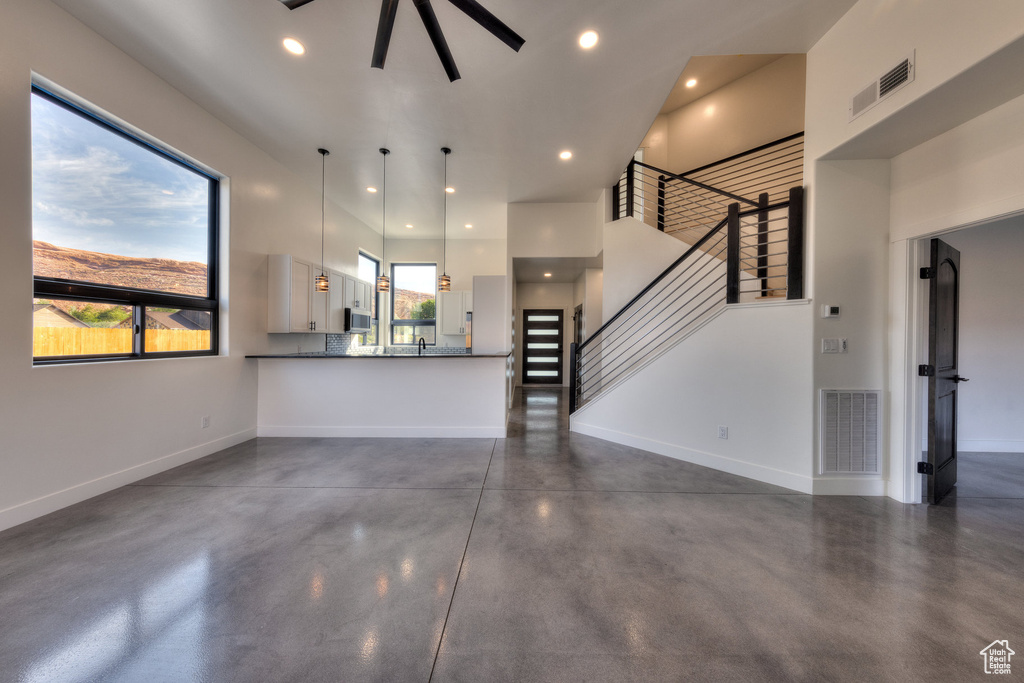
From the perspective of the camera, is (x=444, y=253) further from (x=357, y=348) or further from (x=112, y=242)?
(x=112, y=242)

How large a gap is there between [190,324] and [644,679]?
4.80 metres

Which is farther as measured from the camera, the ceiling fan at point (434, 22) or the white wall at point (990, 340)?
the white wall at point (990, 340)

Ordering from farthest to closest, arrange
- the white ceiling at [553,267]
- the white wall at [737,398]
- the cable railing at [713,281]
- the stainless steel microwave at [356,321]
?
the white ceiling at [553,267] < the stainless steel microwave at [356,321] < the cable railing at [713,281] < the white wall at [737,398]

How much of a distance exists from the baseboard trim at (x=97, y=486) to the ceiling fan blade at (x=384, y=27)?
3792 millimetres

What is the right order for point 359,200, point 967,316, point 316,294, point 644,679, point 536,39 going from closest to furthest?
point 644,679 → point 536,39 → point 967,316 → point 316,294 → point 359,200

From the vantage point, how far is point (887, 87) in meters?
2.51

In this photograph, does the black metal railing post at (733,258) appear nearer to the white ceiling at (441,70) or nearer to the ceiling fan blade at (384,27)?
the white ceiling at (441,70)

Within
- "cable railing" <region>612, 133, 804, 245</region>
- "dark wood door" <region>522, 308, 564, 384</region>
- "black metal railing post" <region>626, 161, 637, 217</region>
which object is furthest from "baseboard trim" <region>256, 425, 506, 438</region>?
"dark wood door" <region>522, 308, 564, 384</region>

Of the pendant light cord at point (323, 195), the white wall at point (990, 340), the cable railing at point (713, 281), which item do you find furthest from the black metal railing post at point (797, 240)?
the pendant light cord at point (323, 195)

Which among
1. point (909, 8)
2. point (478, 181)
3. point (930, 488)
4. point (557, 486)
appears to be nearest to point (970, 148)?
point (909, 8)

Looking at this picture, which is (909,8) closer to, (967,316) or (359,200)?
(967,316)

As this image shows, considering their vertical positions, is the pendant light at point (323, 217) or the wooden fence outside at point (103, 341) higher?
the pendant light at point (323, 217)

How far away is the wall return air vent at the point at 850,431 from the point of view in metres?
3.11
